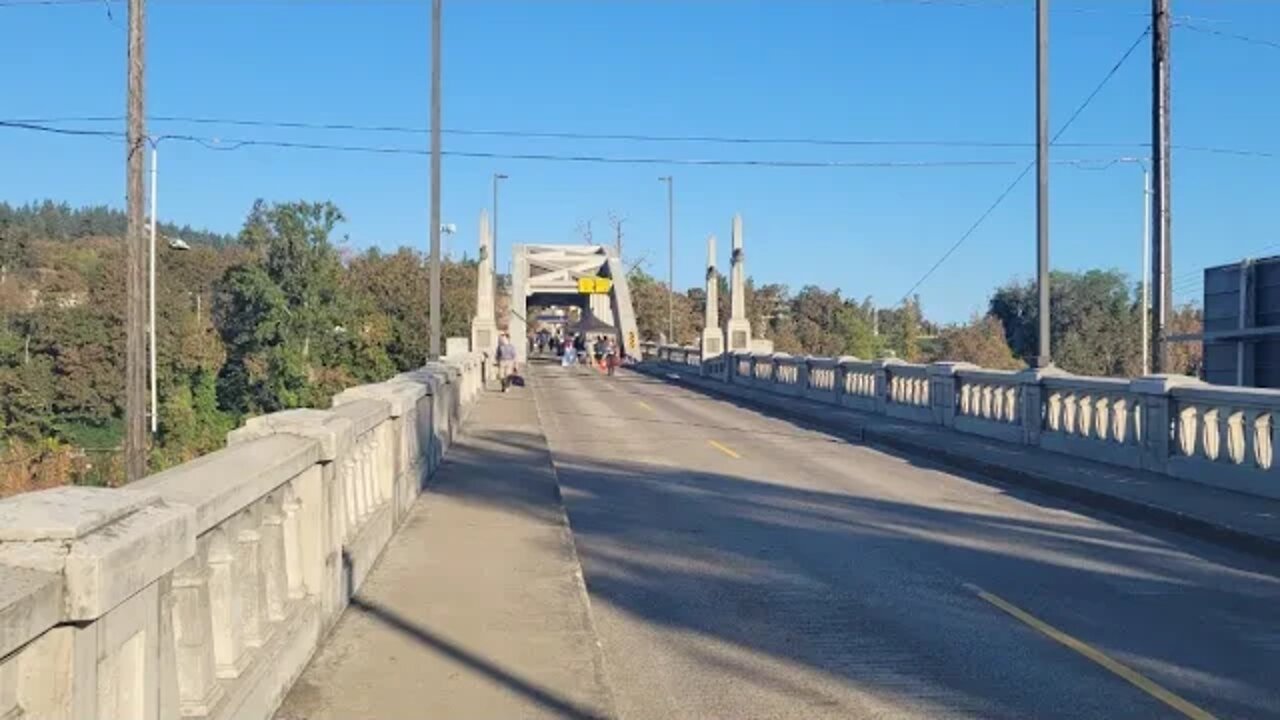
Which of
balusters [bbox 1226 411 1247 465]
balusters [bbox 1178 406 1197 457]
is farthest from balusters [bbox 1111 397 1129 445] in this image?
balusters [bbox 1226 411 1247 465]

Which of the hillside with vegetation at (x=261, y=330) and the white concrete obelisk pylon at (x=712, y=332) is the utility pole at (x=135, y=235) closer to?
the hillside with vegetation at (x=261, y=330)

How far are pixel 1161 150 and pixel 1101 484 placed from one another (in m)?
7.43

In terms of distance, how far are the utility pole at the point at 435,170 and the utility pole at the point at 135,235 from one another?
5.90 metres

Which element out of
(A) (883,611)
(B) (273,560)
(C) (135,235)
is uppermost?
(C) (135,235)

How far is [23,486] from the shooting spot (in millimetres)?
30672

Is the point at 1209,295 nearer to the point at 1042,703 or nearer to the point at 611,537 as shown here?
the point at 611,537

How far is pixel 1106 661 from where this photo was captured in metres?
7.93

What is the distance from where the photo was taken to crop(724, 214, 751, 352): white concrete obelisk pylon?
47.7 meters

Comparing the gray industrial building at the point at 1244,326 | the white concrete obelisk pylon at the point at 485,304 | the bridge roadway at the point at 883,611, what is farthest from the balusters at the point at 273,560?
the white concrete obelisk pylon at the point at 485,304

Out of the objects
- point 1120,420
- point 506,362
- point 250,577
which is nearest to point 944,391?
point 1120,420

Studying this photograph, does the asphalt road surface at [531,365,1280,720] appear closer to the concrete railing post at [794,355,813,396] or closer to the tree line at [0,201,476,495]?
the concrete railing post at [794,355,813,396]

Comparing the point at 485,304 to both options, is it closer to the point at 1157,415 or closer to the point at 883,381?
the point at 883,381

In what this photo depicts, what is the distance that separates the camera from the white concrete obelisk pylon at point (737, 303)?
47.7 meters

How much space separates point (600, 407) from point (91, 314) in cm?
2122
